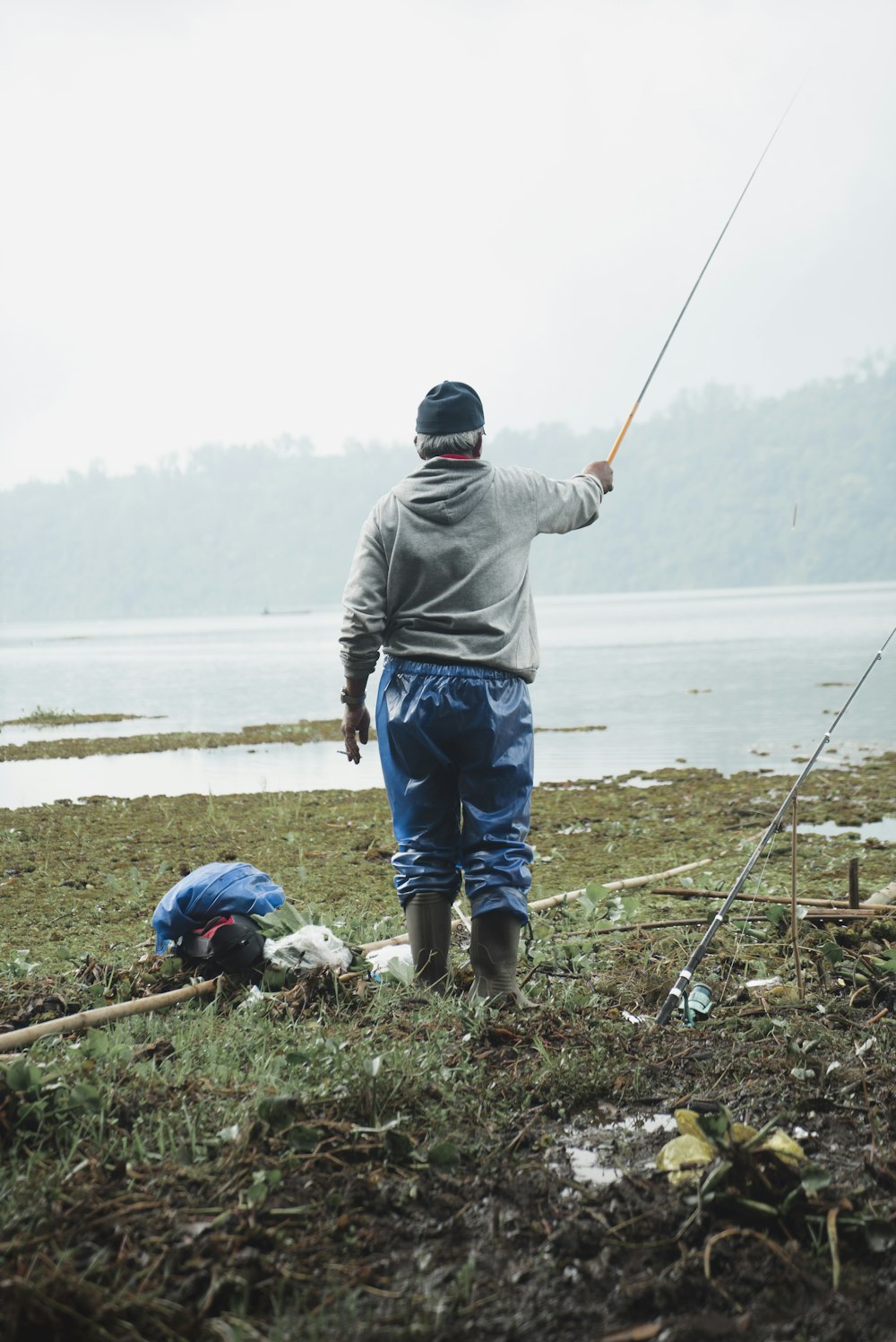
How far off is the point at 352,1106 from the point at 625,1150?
2.15 feet

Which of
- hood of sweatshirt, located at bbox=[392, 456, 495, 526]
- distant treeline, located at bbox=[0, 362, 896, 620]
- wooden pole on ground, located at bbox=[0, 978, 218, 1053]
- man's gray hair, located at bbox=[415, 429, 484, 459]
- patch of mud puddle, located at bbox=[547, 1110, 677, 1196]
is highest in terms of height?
distant treeline, located at bbox=[0, 362, 896, 620]

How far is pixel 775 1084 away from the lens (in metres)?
3.03

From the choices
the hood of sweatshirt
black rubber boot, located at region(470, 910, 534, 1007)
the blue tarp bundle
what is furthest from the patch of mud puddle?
the hood of sweatshirt

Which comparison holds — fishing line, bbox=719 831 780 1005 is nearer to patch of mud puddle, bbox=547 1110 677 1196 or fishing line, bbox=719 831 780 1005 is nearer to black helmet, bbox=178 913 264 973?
patch of mud puddle, bbox=547 1110 677 1196

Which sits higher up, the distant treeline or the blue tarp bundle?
the distant treeline

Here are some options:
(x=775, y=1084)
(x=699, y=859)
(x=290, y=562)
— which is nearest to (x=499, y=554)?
(x=775, y=1084)

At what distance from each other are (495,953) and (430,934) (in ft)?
0.90

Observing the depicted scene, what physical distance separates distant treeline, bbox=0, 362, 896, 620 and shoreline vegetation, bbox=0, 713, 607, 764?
103984 millimetres

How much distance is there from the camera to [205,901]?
427 centimetres

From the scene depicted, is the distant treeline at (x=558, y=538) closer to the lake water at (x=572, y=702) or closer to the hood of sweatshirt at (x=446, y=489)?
the lake water at (x=572, y=702)

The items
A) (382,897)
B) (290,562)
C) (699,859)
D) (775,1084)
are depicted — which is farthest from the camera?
(290,562)

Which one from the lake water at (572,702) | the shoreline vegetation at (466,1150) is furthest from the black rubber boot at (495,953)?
the lake water at (572,702)

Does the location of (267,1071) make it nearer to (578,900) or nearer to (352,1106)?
(352,1106)

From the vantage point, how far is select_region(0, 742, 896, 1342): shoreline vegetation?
81.7 inches
